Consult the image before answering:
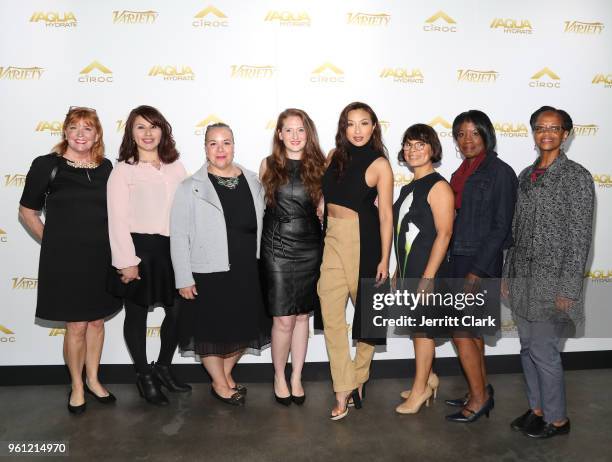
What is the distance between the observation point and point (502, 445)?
8.32ft

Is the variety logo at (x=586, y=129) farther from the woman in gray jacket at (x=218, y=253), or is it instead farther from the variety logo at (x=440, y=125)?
Result: the woman in gray jacket at (x=218, y=253)

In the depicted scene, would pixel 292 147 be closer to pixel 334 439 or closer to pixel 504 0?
pixel 334 439

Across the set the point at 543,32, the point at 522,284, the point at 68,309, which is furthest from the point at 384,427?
the point at 543,32

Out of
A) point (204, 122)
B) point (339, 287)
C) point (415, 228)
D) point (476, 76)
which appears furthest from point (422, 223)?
point (204, 122)

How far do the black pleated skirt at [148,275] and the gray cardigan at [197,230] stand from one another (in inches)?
6.3

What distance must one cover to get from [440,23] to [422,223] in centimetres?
180

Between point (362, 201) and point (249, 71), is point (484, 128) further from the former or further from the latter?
point (249, 71)

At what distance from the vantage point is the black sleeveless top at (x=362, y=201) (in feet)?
8.72

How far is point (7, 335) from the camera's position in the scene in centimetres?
347

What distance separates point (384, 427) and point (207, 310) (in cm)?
132

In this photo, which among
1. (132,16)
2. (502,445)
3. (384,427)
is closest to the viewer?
(502,445)

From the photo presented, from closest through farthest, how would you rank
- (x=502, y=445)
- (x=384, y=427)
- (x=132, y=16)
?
(x=502, y=445) → (x=384, y=427) → (x=132, y=16)

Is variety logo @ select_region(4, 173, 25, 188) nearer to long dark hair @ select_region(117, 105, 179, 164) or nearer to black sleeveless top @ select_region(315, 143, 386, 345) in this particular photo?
long dark hair @ select_region(117, 105, 179, 164)

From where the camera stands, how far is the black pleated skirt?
113 inches
